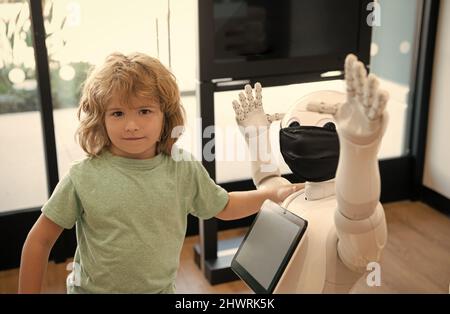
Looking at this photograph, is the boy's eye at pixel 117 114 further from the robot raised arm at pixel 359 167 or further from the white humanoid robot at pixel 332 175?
the robot raised arm at pixel 359 167

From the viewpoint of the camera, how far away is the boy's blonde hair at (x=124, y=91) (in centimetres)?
94

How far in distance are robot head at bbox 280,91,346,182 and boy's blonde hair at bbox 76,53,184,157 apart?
8.2 inches

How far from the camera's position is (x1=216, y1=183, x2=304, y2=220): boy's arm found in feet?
3.38

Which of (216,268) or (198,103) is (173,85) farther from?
(216,268)

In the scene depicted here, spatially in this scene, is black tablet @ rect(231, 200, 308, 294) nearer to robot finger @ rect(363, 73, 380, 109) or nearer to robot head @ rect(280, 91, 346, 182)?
robot head @ rect(280, 91, 346, 182)

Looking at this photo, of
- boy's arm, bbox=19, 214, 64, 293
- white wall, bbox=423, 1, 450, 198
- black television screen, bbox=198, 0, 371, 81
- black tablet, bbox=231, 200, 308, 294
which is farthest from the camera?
white wall, bbox=423, 1, 450, 198

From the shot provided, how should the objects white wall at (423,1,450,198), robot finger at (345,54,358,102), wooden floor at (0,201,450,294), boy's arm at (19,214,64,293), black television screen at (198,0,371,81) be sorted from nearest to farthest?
robot finger at (345,54,358,102) < boy's arm at (19,214,64,293) < wooden floor at (0,201,450,294) < black television screen at (198,0,371,81) < white wall at (423,1,450,198)

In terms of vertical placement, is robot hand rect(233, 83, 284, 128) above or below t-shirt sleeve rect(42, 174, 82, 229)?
above

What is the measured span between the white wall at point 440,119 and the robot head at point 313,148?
177 centimetres

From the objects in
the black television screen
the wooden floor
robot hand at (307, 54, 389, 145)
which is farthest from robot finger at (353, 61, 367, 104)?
the black television screen

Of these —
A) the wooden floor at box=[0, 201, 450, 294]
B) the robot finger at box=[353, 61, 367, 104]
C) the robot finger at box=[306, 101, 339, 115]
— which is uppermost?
the robot finger at box=[353, 61, 367, 104]

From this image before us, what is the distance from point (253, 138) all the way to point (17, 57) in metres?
1.31

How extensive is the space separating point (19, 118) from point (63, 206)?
128cm

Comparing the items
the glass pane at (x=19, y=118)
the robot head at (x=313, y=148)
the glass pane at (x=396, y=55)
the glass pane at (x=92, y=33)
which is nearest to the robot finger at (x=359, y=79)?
the robot head at (x=313, y=148)
